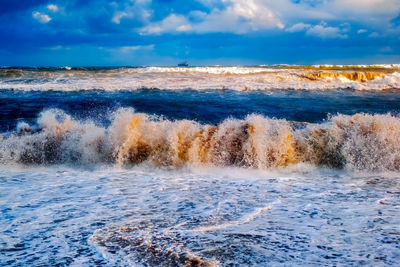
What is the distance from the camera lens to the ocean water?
8.77 feet

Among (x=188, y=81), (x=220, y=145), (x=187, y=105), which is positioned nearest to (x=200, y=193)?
(x=220, y=145)

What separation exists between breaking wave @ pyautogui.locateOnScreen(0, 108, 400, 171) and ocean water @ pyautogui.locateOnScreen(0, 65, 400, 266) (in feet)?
0.06

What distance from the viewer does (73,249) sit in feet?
8.87

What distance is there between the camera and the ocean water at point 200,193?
267 centimetres

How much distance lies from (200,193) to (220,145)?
80.2 inches

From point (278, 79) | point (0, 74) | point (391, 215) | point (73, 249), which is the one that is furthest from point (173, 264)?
point (0, 74)

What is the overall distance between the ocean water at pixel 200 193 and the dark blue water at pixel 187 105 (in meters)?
2.56

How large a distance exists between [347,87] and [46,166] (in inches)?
765

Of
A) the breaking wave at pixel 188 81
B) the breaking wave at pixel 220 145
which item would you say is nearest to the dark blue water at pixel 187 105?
the breaking wave at pixel 188 81

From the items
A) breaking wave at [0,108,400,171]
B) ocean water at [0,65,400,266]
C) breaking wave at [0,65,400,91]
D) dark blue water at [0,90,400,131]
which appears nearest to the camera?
ocean water at [0,65,400,266]

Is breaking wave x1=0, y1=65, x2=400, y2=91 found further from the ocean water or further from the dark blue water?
the ocean water

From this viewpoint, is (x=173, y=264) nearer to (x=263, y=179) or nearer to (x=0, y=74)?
(x=263, y=179)

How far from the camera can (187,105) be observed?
12680 millimetres

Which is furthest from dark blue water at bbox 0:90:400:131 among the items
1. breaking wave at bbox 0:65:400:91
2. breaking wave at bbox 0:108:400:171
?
breaking wave at bbox 0:108:400:171
